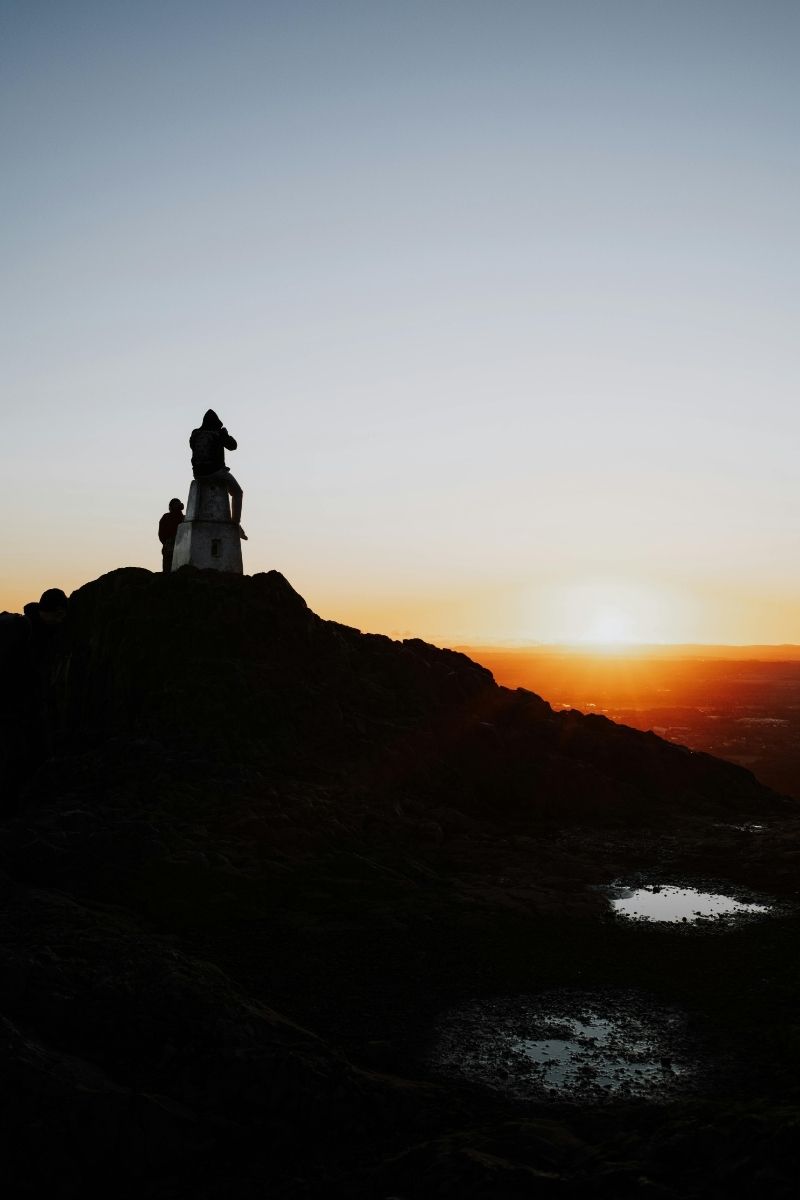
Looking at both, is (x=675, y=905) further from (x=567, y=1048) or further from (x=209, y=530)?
(x=209, y=530)

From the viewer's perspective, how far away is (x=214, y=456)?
30.6m

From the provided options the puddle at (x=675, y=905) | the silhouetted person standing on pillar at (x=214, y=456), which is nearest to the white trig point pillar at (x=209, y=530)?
the silhouetted person standing on pillar at (x=214, y=456)

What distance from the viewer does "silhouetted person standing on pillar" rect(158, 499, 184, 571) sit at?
32.7 meters

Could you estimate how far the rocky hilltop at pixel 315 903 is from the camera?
25.3ft

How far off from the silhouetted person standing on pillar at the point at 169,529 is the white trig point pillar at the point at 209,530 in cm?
174

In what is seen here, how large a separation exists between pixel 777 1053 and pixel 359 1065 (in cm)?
513

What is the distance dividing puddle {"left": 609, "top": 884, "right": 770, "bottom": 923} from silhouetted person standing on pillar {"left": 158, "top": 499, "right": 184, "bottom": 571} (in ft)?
67.0

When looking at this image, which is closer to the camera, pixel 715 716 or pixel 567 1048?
pixel 567 1048

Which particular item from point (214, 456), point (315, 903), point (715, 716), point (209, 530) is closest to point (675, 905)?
point (315, 903)

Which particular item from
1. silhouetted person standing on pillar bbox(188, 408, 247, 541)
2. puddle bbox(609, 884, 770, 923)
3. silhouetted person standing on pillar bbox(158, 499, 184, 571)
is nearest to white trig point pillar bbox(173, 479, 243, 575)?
silhouetted person standing on pillar bbox(188, 408, 247, 541)

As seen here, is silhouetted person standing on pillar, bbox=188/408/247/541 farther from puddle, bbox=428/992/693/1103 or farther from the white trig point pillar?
puddle, bbox=428/992/693/1103

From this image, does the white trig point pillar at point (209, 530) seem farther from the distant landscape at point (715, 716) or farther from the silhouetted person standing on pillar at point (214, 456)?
the distant landscape at point (715, 716)

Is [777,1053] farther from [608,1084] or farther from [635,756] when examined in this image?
[635,756]

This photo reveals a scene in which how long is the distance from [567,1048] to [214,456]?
23672mm
